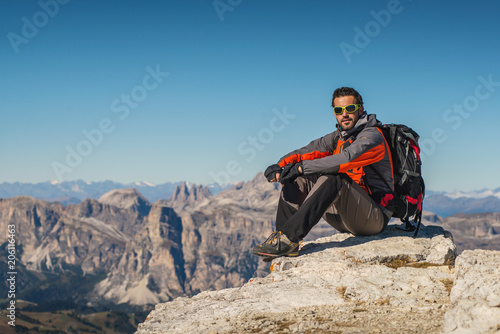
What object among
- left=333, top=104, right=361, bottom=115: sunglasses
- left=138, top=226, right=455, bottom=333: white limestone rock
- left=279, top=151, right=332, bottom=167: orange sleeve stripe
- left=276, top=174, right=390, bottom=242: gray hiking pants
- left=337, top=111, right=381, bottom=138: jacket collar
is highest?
left=333, top=104, right=361, bottom=115: sunglasses

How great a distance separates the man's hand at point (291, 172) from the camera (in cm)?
955

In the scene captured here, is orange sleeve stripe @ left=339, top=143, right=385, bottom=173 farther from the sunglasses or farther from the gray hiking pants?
the sunglasses

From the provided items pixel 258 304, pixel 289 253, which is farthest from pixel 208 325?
pixel 289 253

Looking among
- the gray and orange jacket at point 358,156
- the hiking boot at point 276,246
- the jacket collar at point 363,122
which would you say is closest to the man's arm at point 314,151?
the gray and orange jacket at point 358,156

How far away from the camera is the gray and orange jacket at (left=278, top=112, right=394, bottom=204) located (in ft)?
30.8

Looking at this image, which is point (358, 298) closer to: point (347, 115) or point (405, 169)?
point (405, 169)

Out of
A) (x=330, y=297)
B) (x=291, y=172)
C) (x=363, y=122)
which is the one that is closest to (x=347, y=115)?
(x=363, y=122)

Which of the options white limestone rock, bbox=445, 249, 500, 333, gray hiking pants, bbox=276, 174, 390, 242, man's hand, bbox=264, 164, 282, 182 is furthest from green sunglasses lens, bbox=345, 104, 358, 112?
white limestone rock, bbox=445, 249, 500, 333

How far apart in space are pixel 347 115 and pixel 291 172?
7.03ft

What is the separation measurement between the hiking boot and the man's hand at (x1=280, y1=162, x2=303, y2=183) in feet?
4.56

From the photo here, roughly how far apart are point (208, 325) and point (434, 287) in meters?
4.34

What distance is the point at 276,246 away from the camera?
10.1m

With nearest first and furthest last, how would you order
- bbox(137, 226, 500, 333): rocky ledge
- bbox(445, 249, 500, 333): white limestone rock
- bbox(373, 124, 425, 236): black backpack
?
bbox(445, 249, 500, 333): white limestone rock
bbox(137, 226, 500, 333): rocky ledge
bbox(373, 124, 425, 236): black backpack

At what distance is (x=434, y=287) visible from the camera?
313 inches
